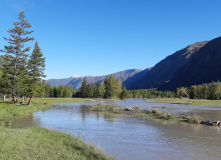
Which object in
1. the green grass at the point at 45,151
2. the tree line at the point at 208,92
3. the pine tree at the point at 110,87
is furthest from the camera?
the pine tree at the point at 110,87

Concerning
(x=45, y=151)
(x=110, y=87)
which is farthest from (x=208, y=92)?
(x=45, y=151)

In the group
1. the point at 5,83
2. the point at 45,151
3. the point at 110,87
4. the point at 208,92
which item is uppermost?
the point at 110,87

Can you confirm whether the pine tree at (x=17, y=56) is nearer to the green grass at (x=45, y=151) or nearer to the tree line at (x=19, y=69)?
the tree line at (x=19, y=69)

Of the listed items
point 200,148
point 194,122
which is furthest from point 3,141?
point 194,122

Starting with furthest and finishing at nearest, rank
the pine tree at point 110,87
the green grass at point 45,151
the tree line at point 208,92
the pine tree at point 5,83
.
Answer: the pine tree at point 110,87 → the tree line at point 208,92 → the pine tree at point 5,83 → the green grass at point 45,151

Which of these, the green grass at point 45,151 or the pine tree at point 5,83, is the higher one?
the pine tree at point 5,83

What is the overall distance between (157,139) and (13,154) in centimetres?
1336

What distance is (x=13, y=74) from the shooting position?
52.4 meters

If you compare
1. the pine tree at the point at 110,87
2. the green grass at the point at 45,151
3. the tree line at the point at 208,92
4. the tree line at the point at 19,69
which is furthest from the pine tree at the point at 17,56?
the tree line at the point at 208,92

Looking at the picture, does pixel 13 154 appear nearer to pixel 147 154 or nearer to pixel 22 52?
pixel 147 154

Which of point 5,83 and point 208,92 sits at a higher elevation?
point 5,83

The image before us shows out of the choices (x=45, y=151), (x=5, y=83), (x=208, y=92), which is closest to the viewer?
(x=45, y=151)

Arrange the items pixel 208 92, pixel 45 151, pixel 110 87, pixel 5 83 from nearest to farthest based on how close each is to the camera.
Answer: pixel 45 151 < pixel 5 83 < pixel 208 92 < pixel 110 87

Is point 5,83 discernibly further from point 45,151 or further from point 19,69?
point 45,151
